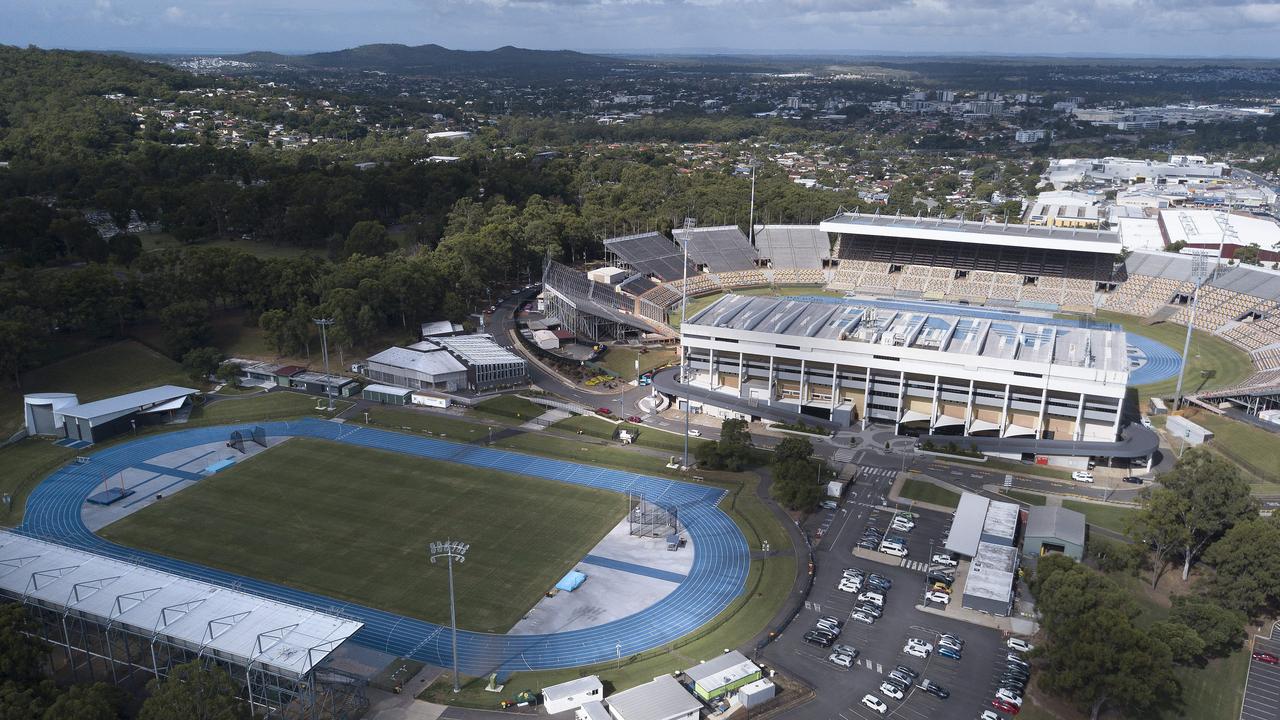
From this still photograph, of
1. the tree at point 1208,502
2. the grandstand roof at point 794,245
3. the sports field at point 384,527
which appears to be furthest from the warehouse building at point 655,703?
the grandstand roof at point 794,245

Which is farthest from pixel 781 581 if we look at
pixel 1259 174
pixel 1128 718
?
pixel 1259 174

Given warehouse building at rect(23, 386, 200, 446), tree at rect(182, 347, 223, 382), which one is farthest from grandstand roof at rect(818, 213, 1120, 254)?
warehouse building at rect(23, 386, 200, 446)

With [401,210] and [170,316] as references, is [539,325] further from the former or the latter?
[401,210]

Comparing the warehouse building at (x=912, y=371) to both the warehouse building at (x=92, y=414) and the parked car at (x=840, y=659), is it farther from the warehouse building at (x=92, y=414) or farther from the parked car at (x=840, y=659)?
the warehouse building at (x=92, y=414)

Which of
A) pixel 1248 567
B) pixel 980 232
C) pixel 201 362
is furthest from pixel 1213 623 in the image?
pixel 980 232

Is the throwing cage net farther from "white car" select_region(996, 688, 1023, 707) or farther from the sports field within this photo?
"white car" select_region(996, 688, 1023, 707)

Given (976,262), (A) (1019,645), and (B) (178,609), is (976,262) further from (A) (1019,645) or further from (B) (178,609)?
(B) (178,609)
